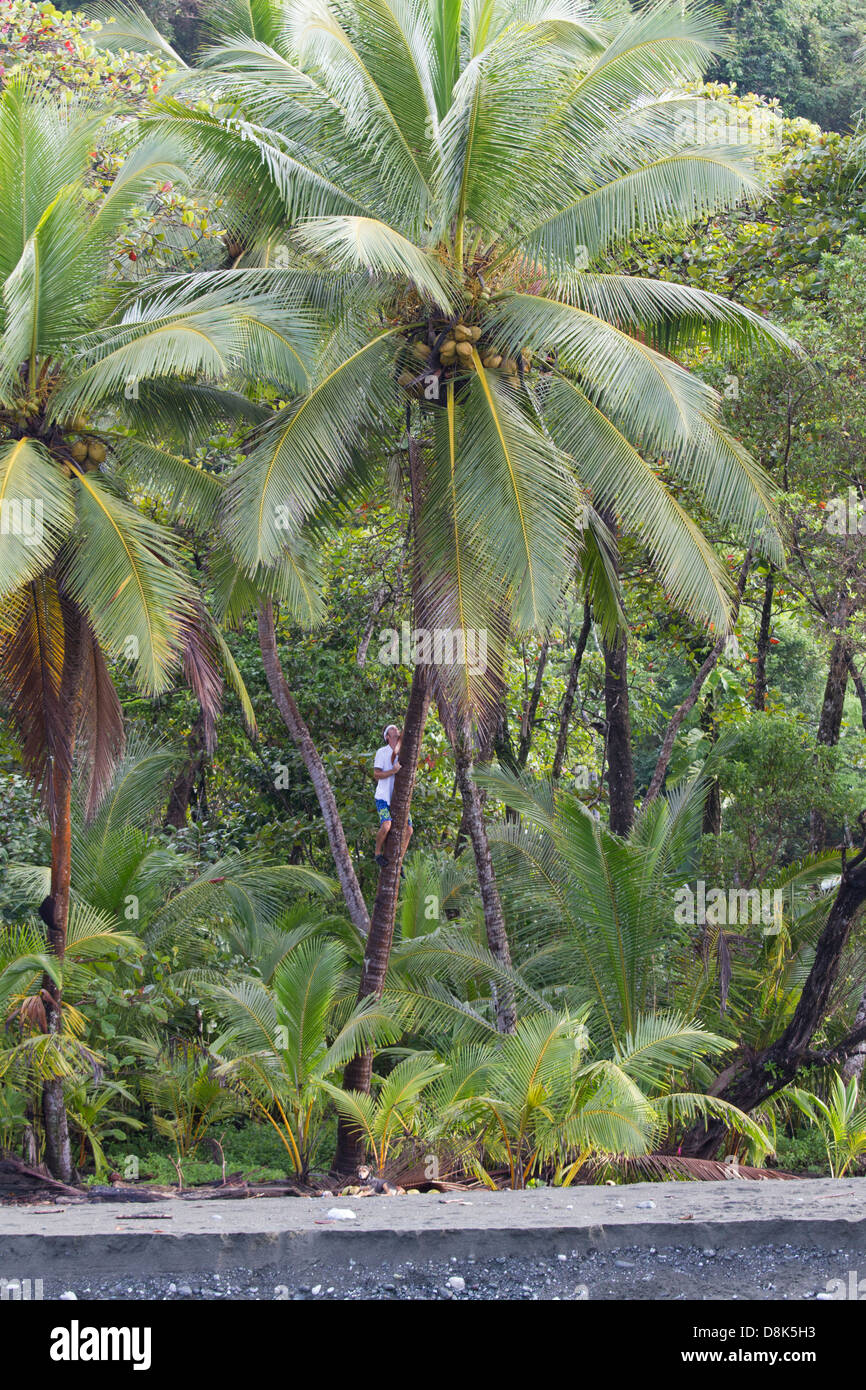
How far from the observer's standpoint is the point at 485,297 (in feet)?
29.5

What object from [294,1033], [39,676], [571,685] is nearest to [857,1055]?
[294,1033]

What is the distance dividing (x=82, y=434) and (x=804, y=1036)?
7.15m

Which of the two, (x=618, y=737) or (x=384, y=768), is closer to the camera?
(x=384, y=768)

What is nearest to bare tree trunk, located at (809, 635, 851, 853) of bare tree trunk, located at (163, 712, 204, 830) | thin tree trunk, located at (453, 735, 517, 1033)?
thin tree trunk, located at (453, 735, 517, 1033)

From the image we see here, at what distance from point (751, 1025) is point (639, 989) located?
125cm

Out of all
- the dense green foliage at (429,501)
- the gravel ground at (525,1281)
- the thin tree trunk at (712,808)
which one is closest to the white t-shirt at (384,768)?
the dense green foliage at (429,501)

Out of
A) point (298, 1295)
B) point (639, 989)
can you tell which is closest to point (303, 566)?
point (639, 989)

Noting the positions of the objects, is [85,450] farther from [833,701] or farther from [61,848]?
[833,701]

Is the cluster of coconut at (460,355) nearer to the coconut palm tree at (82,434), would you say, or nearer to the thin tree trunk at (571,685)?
the coconut palm tree at (82,434)

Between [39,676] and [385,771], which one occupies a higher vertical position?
[39,676]

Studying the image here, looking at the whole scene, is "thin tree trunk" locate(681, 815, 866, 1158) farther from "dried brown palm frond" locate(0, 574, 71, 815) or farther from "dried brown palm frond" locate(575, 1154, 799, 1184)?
"dried brown palm frond" locate(0, 574, 71, 815)

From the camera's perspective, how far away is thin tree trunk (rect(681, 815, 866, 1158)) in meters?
8.80

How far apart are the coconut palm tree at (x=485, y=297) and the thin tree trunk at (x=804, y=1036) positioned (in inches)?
90.3

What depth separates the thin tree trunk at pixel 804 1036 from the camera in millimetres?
8805
